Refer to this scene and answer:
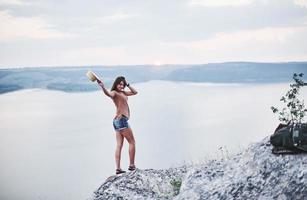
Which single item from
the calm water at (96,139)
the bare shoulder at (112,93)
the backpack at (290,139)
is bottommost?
the backpack at (290,139)

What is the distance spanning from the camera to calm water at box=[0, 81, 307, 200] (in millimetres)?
36656

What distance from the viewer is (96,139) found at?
53.5m

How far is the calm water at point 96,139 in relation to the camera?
36.7m

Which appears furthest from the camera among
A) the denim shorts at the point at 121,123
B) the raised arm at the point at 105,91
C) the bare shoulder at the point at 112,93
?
the denim shorts at the point at 121,123

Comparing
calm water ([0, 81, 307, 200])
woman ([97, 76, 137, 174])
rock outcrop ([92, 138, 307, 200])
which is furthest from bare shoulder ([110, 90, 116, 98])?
calm water ([0, 81, 307, 200])

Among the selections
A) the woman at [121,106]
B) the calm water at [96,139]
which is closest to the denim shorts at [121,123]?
the woman at [121,106]

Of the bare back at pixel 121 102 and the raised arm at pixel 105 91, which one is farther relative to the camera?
the bare back at pixel 121 102

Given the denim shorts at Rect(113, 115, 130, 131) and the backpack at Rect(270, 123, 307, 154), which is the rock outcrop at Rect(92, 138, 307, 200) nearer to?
the backpack at Rect(270, 123, 307, 154)

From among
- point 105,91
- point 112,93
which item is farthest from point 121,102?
point 105,91

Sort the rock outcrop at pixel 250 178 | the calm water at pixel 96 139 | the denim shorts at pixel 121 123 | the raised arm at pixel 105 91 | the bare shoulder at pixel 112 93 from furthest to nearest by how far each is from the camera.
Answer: the calm water at pixel 96 139 < the denim shorts at pixel 121 123 < the bare shoulder at pixel 112 93 < the raised arm at pixel 105 91 < the rock outcrop at pixel 250 178

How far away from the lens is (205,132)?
2095 inches

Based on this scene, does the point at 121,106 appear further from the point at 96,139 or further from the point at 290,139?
the point at 96,139

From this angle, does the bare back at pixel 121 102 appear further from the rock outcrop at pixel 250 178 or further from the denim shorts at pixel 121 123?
the rock outcrop at pixel 250 178

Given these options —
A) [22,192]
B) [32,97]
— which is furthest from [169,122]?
[32,97]
